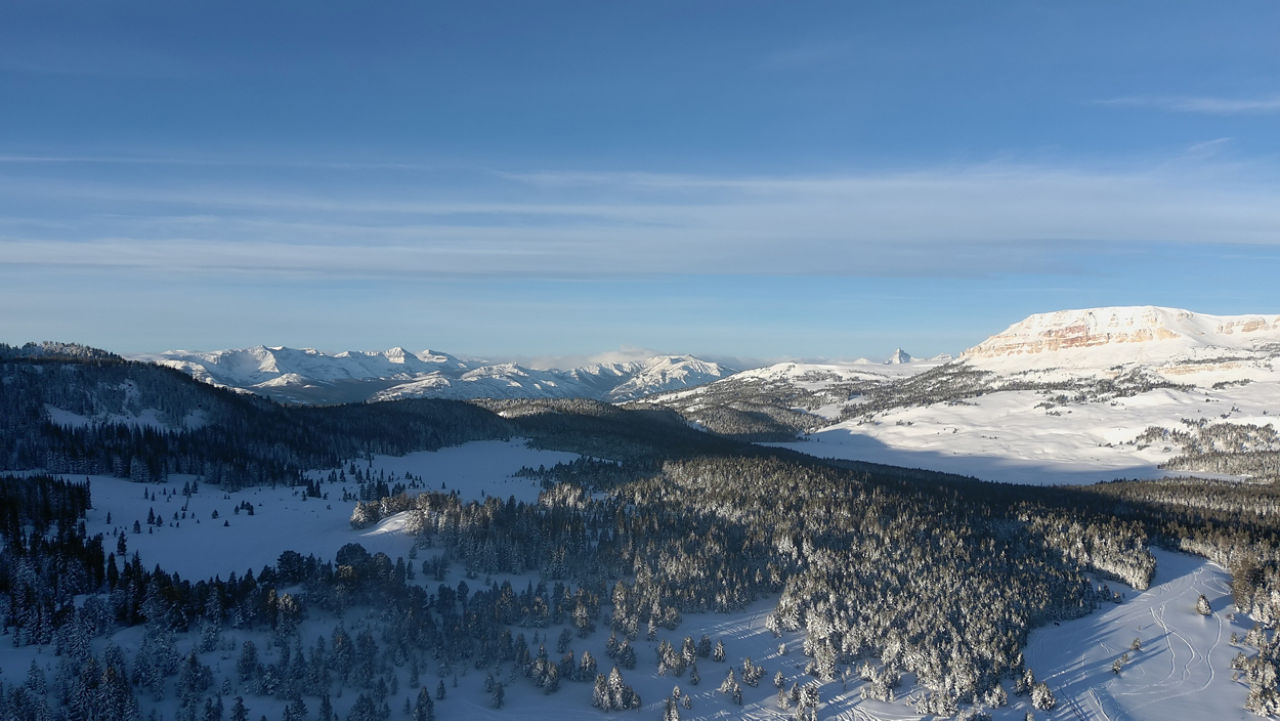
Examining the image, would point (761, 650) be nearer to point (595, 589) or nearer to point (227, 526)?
point (595, 589)

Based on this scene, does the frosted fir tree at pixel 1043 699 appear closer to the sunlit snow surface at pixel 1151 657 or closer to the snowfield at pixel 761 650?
the snowfield at pixel 761 650

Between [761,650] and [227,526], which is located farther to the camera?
[227,526]

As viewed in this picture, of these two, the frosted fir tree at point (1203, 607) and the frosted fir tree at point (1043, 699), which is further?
the frosted fir tree at point (1203, 607)

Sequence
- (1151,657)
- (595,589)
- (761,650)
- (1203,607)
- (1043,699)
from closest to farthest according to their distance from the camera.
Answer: (1043,699) → (761,650) → (1151,657) → (595,589) → (1203,607)

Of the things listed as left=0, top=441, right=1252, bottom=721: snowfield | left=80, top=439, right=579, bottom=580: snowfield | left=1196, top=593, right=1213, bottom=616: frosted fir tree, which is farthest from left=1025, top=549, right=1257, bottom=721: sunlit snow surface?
left=80, top=439, right=579, bottom=580: snowfield

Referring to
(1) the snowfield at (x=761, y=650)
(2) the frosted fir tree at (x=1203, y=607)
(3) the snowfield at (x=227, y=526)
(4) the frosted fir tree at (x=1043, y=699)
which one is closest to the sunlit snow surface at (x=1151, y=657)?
(1) the snowfield at (x=761, y=650)

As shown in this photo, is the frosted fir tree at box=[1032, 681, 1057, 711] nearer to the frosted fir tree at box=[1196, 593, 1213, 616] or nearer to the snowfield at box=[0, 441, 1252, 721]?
the snowfield at box=[0, 441, 1252, 721]

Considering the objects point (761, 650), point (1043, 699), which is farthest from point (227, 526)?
point (1043, 699)

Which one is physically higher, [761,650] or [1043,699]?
[761,650]

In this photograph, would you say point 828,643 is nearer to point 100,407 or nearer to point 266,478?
point 266,478
